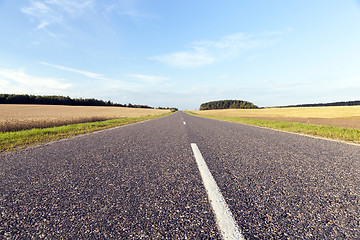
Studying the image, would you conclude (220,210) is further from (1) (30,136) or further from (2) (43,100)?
(2) (43,100)

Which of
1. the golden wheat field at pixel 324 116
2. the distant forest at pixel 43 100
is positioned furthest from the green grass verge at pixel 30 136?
the distant forest at pixel 43 100

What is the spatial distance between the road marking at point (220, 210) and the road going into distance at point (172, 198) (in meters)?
0.03

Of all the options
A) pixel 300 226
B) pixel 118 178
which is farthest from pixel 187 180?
pixel 300 226

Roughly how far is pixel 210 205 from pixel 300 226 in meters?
0.86

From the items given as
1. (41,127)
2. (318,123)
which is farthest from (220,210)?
(318,123)

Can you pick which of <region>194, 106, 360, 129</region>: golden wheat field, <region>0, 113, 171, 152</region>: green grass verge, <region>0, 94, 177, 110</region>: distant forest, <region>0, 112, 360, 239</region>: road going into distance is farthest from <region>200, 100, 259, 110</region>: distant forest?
<region>0, 112, 360, 239</region>: road going into distance

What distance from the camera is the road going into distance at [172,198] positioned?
5.18 feet

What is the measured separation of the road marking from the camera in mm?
1518

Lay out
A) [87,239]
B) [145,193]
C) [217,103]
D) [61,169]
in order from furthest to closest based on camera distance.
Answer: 1. [217,103]
2. [61,169]
3. [145,193]
4. [87,239]

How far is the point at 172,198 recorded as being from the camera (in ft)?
6.98

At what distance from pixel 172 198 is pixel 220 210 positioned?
23.6 inches

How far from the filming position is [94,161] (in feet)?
12.0

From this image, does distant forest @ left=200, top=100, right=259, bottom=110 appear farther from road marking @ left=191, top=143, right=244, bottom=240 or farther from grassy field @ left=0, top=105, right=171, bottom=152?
road marking @ left=191, top=143, right=244, bottom=240

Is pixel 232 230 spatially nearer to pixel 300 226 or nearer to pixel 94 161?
pixel 300 226
